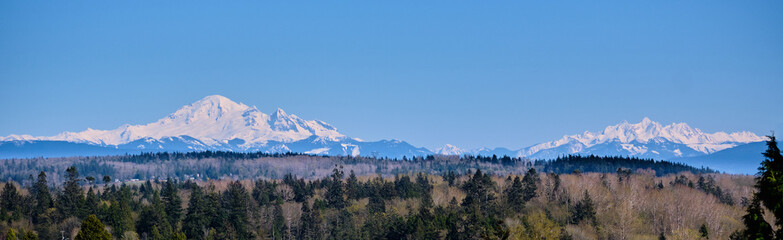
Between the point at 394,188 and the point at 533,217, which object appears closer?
the point at 533,217

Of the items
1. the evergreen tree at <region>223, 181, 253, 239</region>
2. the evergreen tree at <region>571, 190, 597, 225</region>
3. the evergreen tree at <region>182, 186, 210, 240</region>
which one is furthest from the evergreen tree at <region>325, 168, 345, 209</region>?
the evergreen tree at <region>571, 190, 597, 225</region>

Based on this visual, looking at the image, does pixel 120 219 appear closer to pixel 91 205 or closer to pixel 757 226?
pixel 91 205

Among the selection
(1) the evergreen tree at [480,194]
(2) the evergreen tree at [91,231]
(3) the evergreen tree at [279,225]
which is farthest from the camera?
(1) the evergreen tree at [480,194]

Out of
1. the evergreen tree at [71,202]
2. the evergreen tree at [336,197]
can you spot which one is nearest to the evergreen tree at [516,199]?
the evergreen tree at [336,197]

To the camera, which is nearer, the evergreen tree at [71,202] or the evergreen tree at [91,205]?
the evergreen tree at [91,205]

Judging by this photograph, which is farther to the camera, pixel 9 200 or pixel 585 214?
pixel 9 200

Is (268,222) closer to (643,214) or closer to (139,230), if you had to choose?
(139,230)

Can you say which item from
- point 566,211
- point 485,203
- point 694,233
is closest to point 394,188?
point 485,203

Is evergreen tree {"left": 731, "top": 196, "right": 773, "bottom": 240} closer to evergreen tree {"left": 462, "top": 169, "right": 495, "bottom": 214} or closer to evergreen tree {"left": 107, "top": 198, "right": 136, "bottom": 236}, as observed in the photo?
evergreen tree {"left": 107, "top": 198, "right": 136, "bottom": 236}

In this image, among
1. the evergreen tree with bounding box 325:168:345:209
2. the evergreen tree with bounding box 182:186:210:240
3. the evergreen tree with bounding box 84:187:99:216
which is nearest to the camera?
the evergreen tree with bounding box 182:186:210:240

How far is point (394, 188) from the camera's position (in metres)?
195

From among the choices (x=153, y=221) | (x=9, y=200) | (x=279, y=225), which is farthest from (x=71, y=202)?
(x=279, y=225)

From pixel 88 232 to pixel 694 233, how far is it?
8868 cm

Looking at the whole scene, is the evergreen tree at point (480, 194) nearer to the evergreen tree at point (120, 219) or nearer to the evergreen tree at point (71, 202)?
the evergreen tree at point (120, 219)
